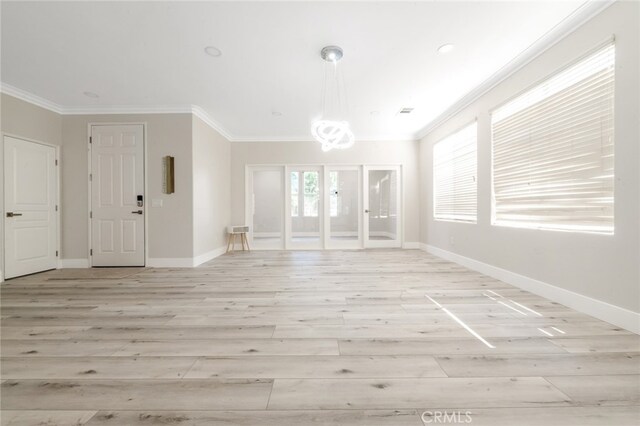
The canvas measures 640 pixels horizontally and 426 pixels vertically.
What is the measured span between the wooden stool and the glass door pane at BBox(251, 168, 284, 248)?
274mm

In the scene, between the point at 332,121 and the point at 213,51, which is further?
the point at 332,121

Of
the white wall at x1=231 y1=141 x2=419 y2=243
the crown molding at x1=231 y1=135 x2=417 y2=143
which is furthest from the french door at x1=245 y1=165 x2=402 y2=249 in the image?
the crown molding at x1=231 y1=135 x2=417 y2=143

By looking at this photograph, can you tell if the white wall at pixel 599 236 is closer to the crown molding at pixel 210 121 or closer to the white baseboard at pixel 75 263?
the crown molding at pixel 210 121

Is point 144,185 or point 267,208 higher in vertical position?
point 144,185

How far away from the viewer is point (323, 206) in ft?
22.1

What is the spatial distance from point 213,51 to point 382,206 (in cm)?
505

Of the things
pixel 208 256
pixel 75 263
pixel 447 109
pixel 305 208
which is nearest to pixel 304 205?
pixel 305 208

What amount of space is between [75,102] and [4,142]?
1.16 meters

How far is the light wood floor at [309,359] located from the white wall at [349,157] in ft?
11.6

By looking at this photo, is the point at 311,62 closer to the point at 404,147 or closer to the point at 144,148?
the point at 144,148

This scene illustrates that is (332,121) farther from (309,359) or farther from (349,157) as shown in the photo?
(349,157)

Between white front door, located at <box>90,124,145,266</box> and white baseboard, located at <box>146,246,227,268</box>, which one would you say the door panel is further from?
white front door, located at <box>90,124,145,266</box>

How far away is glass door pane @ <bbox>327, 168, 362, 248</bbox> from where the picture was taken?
22.2 ft

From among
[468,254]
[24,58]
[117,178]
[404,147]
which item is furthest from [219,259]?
[404,147]
